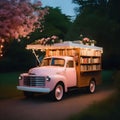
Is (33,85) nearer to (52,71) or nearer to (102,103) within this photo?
(52,71)

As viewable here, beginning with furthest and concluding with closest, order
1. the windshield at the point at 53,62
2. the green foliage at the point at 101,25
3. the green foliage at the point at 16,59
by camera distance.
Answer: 1. the green foliage at the point at 16,59
2. the green foliage at the point at 101,25
3. the windshield at the point at 53,62

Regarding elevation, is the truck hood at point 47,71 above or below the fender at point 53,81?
above

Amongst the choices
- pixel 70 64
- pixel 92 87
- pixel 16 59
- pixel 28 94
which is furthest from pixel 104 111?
pixel 16 59

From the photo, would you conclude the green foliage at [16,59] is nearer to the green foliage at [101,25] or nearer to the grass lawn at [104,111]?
the green foliage at [101,25]

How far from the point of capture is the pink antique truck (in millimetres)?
15211

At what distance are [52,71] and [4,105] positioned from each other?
2.75m

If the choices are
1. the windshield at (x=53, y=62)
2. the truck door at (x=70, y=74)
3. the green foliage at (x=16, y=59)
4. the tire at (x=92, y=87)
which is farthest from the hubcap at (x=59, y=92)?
the green foliage at (x=16, y=59)

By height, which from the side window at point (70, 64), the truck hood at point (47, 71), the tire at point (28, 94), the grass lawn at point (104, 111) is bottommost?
the tire at point (28, 94)

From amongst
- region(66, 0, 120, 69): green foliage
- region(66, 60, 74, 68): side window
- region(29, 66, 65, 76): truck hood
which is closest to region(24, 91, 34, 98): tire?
region(29, 66, 65, 76): truck hood

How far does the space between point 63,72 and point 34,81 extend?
1449mm

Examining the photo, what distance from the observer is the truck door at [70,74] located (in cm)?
1638

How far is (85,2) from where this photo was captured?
31.6 meters

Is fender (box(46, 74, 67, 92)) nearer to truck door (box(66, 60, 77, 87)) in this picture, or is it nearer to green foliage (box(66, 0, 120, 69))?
truck door (box(66, 60, 77, 87))

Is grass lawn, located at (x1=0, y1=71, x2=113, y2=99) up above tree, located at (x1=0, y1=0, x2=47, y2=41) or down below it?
below
